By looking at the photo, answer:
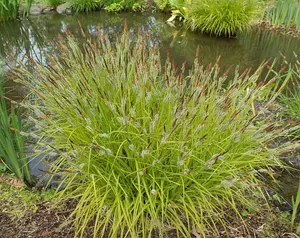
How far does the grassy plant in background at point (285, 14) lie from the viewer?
21.8ft

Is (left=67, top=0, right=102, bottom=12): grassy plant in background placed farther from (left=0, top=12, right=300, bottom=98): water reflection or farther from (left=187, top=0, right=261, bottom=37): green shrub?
(left=187, top=0, right=261, bottom=37): green shrub

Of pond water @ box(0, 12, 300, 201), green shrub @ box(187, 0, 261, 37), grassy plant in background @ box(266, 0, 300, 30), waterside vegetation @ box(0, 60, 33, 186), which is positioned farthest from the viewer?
grassy plant in background @ box(266, 0, 300, 30)

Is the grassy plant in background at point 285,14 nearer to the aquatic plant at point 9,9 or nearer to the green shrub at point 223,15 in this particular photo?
the green shrub at point 223,15

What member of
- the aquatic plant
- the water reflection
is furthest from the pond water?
the aquatic plant

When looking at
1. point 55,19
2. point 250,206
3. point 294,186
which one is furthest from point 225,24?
point 250,206

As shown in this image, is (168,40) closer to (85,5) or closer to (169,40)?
(169,40)

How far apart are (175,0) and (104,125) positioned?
6471 millimetres

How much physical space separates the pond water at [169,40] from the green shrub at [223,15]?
0.72 feet

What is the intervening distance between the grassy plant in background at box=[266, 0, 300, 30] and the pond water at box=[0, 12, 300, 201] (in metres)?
0.32

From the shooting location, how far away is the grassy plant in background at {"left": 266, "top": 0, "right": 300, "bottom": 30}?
6645 mm

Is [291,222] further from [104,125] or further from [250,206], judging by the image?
[104,125]

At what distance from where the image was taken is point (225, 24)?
256 inches

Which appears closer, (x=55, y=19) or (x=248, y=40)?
(x=248, y=40)

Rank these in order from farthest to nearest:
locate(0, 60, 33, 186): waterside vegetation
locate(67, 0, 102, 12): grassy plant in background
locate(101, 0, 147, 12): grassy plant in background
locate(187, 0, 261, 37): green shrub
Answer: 1. locate(101, 0, 147, 12): grassy plant in background
2. locate(67, 0, 102, 12): grassy plant in background
3. locate(187, 0, 261, 37): green shrub
4. locate(0, 60, 33, 186): waterside vegetation
